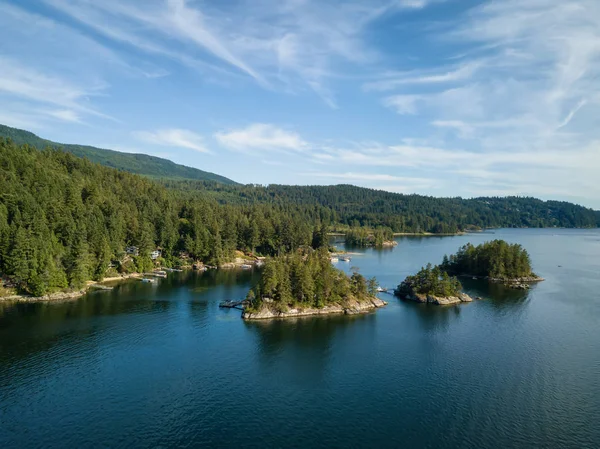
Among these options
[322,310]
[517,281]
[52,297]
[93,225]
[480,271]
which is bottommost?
[52,297]

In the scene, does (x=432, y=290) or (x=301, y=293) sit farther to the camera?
(x=432, y=290)

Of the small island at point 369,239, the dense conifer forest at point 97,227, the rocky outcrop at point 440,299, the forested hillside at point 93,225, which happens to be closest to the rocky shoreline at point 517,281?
the rocky outcrop at point 440,299

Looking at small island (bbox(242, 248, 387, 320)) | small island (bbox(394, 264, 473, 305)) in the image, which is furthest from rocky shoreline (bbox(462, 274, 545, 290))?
small island (bbox(242, 248, 387, 320))

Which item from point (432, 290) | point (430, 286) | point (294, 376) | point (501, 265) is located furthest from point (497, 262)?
point (294, 376)

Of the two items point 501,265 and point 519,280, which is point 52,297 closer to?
point 501,265

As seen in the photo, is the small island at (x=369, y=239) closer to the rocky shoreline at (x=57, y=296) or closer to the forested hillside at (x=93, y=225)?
the forested hillside at (x=93, y=225)

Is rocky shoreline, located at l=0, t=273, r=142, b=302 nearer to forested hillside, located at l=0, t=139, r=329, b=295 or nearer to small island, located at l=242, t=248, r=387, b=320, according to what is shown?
forested hillside, located at l=0, t=139, r=329, b=295
